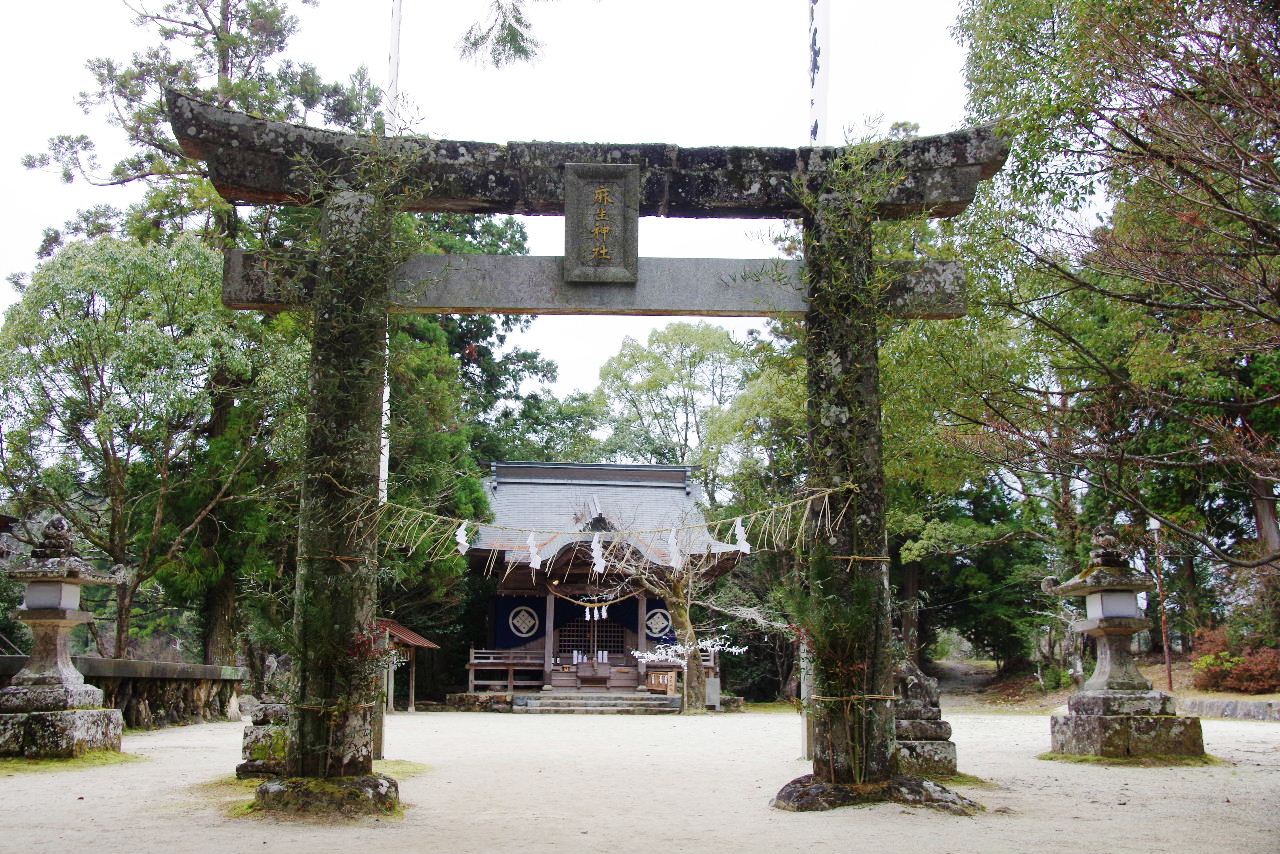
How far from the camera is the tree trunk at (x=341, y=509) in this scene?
521cm

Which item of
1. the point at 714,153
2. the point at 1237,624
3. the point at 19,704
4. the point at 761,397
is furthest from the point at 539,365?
the point at 714,153

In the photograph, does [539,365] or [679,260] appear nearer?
[679,260]

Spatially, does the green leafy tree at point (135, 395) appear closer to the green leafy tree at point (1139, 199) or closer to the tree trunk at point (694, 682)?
the tree trunk at point (694, 682)

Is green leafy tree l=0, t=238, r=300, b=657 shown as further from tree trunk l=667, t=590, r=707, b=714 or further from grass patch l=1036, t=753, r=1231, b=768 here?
grass patch l=1036, t=753, r=1231, b=768

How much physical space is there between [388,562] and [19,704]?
360cm

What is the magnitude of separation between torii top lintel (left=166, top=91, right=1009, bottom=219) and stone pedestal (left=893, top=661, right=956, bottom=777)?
3.33 metres

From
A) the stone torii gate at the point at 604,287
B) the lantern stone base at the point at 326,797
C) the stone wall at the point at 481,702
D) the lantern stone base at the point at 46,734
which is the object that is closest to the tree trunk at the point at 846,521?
the stone torii gate at the point at 604,287

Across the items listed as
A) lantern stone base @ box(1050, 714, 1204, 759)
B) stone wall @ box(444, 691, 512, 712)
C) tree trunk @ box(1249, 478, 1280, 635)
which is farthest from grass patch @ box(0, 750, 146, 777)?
tree trunk @ box(1249, 478, 1280, 635)

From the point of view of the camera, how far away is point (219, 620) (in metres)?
15.8

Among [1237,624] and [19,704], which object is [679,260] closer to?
[19,704]

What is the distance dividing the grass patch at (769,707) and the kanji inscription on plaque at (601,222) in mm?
16087

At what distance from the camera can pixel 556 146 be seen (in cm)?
592

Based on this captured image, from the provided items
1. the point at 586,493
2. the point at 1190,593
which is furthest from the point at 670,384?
the point at 1190,593

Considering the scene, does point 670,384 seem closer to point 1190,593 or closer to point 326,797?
point 1190,593
